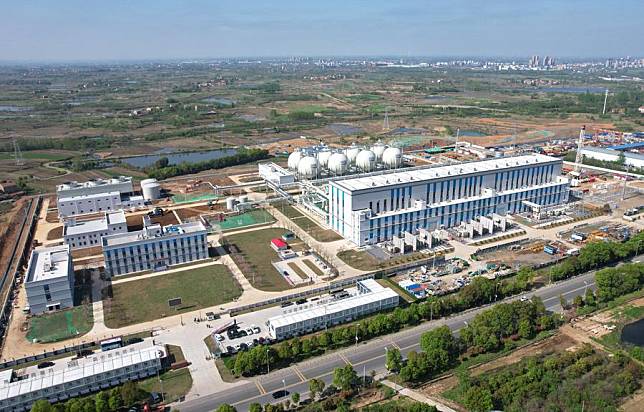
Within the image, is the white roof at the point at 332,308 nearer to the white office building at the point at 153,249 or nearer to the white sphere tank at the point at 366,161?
the white office building at the point at 153,249

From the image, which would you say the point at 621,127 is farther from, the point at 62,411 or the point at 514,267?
the point at 62,411

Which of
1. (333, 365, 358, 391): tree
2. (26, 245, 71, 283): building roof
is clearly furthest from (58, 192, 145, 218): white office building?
(333, 365, 358, 391): tree

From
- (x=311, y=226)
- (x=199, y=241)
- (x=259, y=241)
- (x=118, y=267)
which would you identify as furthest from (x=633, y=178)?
(x=118, y=267)

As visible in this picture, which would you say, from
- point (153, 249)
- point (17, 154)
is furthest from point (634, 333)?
point (17, 154)

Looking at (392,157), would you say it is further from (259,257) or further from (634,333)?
(634,333)

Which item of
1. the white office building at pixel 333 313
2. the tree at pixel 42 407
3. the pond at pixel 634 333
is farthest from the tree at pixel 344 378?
the pond at pixel 634 333
